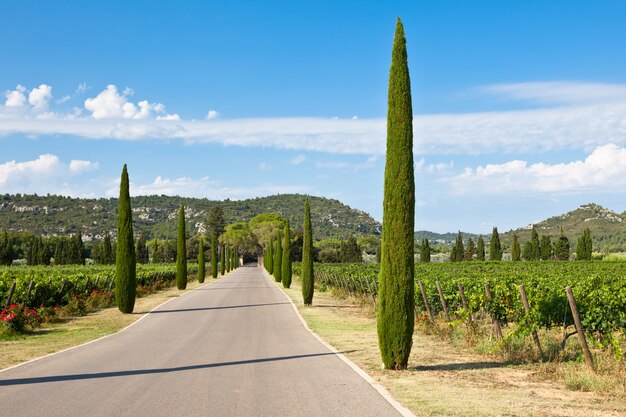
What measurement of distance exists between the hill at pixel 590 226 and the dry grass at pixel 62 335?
144528 mm

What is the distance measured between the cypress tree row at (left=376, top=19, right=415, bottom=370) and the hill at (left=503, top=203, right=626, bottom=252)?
151067mm

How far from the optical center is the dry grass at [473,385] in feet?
26.7

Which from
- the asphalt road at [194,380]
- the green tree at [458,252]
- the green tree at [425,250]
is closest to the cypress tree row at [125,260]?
the asphalt road at [194,380]

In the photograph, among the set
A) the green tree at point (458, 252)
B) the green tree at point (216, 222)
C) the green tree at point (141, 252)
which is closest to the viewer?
the green tree at point (458, 252)

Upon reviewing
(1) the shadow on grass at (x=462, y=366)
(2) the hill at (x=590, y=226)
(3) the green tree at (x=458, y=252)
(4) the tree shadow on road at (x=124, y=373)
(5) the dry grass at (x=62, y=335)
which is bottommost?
(5) the dry grass at (x=62, y=335)

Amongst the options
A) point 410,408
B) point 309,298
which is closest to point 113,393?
point 410,408

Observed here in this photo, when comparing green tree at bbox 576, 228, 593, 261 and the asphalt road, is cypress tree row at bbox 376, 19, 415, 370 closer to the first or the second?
the asphalt road

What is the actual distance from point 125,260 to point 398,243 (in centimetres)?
1760

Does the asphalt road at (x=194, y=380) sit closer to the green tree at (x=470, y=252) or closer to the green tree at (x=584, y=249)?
the green tree at (x=584, y=249)

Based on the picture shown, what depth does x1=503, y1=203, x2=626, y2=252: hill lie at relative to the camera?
16038 cm

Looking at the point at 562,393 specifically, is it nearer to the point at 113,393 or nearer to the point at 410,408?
the point at 410,408

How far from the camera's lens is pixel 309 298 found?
29406 millimetres

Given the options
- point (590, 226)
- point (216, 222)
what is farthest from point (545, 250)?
point (216, 222)

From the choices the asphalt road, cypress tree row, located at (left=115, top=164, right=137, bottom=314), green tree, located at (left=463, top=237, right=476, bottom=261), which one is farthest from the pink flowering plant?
green tree, located at (left=463, top=237, right=476, bottom=261)
